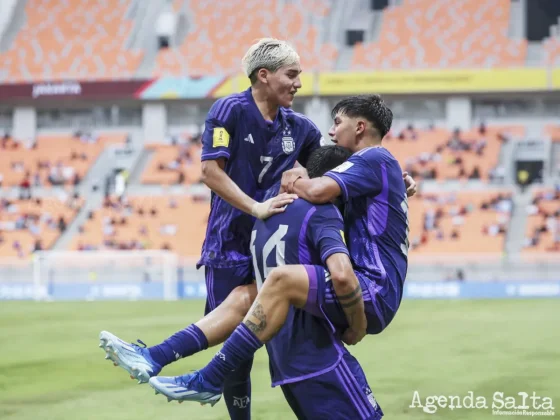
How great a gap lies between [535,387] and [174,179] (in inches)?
1233

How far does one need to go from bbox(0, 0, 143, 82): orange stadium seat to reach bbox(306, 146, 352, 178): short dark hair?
39326 mm

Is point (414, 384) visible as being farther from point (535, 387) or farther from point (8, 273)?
point (8, 273)

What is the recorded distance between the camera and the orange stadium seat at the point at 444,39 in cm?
4066

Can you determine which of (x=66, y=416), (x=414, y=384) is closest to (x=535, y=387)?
(x=414, y=384)

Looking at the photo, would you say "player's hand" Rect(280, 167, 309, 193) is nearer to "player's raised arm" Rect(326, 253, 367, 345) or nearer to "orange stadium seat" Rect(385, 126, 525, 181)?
"player's raised arm" Rect(326, 253, 367, 345)

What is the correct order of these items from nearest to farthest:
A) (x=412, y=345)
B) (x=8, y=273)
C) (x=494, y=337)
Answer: (x=412, y=345) → (x=494, y=337) → (x=8, y=273)

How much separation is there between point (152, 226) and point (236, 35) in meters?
12.4

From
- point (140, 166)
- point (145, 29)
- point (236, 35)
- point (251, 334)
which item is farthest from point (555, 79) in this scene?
point (251, 334)

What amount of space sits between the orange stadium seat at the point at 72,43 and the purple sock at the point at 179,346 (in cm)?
3921

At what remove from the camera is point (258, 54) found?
525 cm

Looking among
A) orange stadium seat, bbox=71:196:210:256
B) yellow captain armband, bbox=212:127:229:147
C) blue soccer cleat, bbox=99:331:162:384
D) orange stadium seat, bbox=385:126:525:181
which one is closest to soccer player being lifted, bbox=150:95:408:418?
blue soccer cleat, bbox=99:331:162:384

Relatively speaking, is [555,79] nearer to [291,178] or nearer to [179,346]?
[291,178]

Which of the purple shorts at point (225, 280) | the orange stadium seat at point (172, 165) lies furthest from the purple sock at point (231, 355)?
the orange stadium seat at point (172, 165)

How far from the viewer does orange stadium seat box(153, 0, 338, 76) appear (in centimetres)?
4244
